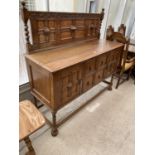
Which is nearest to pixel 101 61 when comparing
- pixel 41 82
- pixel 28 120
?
pixel 41 82

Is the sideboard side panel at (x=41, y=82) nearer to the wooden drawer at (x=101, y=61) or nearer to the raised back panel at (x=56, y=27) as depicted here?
the raised back panel at (x=56, y=27)

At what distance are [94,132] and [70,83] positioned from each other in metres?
0.75

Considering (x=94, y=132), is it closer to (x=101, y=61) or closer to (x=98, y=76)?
(x=98, y=76)

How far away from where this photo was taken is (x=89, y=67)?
63.7 inches

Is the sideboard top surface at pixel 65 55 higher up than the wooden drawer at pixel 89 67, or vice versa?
the sideboard top surface at pixel 65 55

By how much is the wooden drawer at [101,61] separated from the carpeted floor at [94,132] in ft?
2.04

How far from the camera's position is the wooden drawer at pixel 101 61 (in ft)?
5.63

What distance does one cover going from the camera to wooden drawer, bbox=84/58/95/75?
5.07ft

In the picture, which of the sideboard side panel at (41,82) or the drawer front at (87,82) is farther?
the drawer front at (87,82)

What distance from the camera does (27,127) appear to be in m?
0.98

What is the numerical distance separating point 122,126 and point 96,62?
94 cm

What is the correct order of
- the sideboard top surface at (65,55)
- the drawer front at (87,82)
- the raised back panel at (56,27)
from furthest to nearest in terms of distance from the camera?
the drawer front at (87,82) → the raised back panel at (56,27) → the sideboard top surface at (65,55)
